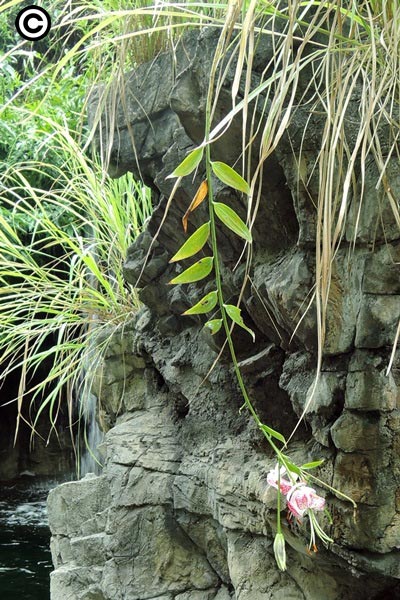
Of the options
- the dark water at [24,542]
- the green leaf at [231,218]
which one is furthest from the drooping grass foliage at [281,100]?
the dark water at [24,542]

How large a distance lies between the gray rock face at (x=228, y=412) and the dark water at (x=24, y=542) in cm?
119

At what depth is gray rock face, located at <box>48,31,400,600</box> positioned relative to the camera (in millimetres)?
1834

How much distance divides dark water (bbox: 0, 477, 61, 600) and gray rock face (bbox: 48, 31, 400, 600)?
1193 mm

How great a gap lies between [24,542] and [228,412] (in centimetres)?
304

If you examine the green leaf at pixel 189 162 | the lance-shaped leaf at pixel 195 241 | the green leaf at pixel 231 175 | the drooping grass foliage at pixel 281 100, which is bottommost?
the lance-shaped leaf at pixel 195 241

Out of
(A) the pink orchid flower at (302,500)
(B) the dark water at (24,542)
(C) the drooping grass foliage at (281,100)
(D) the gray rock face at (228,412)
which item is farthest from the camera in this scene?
(B) the dark water at (24,542)

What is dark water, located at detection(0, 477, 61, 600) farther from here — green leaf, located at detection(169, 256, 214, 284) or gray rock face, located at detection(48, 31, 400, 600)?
green leaf, located at detection(169, 256, 214, 284)

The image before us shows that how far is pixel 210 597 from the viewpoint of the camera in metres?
2.57

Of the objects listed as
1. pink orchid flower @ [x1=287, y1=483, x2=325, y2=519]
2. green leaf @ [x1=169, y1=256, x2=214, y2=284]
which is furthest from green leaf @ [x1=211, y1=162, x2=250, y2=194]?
pink orchid flower @ [x1=287, y1=483, x2=325, y2=519]

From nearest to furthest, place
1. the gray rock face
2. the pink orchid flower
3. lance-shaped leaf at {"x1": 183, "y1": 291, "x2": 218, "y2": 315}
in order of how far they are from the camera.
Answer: lance-shaped leaf at {"x1": 183, "y1": 291, "x2": 218, "y2": 315}
the pink orchid flower
the gray rock face

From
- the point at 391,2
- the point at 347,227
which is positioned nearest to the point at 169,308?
the point at 347,227

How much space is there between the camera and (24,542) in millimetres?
5133

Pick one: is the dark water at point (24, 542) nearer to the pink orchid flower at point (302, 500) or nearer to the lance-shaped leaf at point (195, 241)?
the pink orchid flower at point (302, 500)

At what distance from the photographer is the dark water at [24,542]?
169 inches
